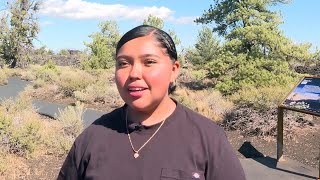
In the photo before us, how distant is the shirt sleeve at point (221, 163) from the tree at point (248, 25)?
15174 millimetres

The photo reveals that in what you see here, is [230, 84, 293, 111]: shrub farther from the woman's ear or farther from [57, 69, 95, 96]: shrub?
[57, 69, 95, 96]: shrub

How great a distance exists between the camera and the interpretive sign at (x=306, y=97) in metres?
6.58

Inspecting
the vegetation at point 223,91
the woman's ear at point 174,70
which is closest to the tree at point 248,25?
the vegetation at point 223,91

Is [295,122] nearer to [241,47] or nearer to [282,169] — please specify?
[282,169]

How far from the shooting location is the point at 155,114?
1.73 meters

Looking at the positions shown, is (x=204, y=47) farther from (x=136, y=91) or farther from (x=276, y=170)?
(x=136, y=91)

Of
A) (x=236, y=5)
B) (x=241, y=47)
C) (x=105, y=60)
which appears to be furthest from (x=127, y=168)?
(x=105, y=60)

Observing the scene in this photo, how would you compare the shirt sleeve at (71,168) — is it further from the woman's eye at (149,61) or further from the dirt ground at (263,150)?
the dirt ground at (263,150)

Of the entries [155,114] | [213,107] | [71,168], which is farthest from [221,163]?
[213,107]

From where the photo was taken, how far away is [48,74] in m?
25.4

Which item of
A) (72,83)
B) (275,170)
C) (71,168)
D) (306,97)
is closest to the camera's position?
(71,168)

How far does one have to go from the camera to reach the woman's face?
5.36ft

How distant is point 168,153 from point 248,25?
57.8 feet

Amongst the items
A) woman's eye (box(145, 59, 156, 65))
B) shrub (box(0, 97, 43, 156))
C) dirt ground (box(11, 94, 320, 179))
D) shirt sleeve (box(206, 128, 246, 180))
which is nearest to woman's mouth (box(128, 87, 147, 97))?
woman's eye (box(145, 59, 156, 65))
